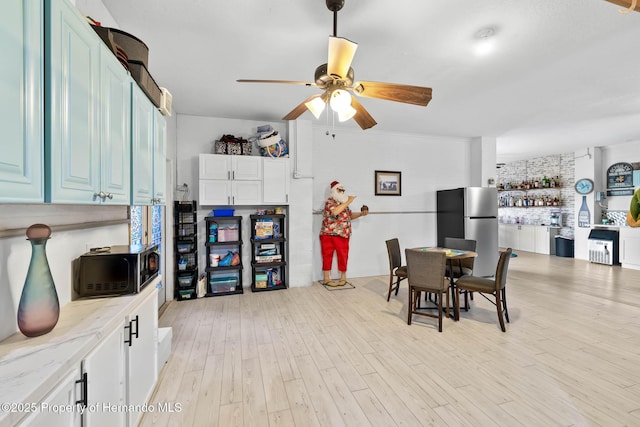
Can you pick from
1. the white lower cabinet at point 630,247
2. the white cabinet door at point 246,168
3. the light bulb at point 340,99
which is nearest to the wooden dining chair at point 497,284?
the light bulb at point 340,99

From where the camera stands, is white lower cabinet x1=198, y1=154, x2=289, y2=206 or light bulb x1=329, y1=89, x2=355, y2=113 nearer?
light bulb x1=329, y1=89, x2=355, y2=113

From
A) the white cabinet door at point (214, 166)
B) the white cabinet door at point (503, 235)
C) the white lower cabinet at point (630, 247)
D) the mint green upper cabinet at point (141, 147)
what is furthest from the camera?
the white cabinet door at point (503, 235)

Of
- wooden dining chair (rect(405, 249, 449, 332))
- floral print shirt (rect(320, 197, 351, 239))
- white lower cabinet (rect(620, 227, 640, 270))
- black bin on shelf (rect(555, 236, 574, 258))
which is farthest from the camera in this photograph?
black bin on shelf (rect(555, 236, 574, 258))

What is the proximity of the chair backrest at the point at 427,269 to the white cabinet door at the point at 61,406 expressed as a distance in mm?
2867

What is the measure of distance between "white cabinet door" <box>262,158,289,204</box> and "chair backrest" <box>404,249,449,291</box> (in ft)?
7.10

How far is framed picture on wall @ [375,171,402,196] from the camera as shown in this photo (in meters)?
5.50

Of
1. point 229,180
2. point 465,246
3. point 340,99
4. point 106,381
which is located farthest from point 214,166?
point 465,246

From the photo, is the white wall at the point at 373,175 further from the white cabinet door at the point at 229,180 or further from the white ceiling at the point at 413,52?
the white cabinet door at the point at 229,180

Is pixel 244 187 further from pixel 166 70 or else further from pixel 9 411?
pixel 9 411

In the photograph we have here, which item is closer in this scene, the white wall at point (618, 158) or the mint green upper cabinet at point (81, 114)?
the mint green upper cabinet at point (81, 114)

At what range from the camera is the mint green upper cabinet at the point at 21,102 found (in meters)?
0.82

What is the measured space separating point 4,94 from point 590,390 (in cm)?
351

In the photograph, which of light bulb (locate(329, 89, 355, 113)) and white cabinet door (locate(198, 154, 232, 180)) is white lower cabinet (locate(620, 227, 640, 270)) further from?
white cabinet door (locate(198, 154, 232, 180))

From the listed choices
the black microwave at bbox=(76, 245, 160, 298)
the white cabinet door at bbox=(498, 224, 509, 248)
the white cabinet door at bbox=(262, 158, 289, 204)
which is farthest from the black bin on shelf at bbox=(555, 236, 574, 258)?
the black microwave at bbox=(76, 245, 160, 298)
